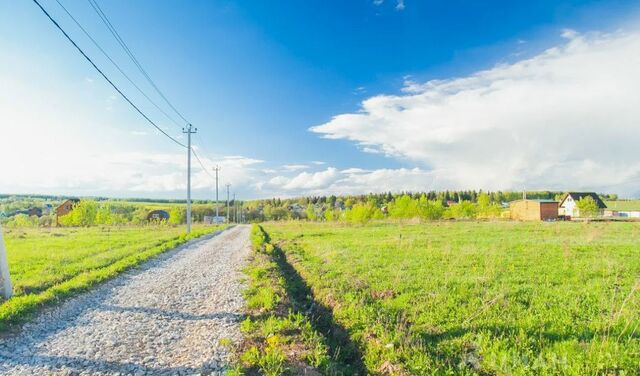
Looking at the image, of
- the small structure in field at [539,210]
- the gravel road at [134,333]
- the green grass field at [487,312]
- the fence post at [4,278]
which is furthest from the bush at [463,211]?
the fence post at [4,278]

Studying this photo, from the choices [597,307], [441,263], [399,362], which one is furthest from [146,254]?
[597,307]

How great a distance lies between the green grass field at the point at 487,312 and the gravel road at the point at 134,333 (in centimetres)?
310

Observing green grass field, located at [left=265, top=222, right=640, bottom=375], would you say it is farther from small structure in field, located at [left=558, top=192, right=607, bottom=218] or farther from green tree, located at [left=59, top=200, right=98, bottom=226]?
small structure in field, located at [left=558, top=192, right=607, bottom=218]

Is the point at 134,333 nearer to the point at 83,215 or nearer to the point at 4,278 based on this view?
the point at 4,278

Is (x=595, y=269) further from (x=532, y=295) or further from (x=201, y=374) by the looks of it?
(x=201, y=374)

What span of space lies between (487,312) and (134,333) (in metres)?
8.10

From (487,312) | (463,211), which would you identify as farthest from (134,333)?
(463,211)

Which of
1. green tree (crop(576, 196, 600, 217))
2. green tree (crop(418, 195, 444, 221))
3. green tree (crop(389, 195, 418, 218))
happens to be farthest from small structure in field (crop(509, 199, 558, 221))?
green tree (crop(389, 195, 418, 218))

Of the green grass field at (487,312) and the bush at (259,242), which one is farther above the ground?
the green grass field at (487,312)

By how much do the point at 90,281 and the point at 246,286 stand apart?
543 centimetres

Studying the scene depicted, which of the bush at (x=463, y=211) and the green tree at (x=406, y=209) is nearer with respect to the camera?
the green tree at (x=406, y=209)

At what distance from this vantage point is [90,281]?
1307 centimetres

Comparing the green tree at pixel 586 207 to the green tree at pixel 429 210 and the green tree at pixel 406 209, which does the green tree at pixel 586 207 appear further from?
the green tree at pixel 406 209

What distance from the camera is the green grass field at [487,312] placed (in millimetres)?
6758
